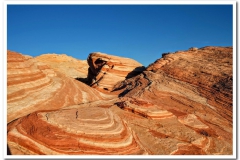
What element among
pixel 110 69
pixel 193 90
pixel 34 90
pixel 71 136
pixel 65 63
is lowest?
pixel 71 136

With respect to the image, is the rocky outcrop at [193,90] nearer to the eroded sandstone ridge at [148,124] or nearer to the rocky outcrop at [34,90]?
the eroded sandstone ridge at [148,124]

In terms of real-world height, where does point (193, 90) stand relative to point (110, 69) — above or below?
below

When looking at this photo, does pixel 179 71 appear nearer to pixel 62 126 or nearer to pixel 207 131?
pixel 207 131

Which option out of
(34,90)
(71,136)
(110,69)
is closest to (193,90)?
(110,69)

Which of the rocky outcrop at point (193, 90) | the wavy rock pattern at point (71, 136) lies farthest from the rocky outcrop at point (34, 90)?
the rocky outcrop at point (193, 90)

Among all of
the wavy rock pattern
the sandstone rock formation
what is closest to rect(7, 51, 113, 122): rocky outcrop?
the wavy rock pattern

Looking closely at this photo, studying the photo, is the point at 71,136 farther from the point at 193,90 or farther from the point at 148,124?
the point at 193,90

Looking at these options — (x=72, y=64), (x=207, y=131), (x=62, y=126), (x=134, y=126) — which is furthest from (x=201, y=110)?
(x=72, y=64)
